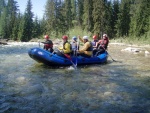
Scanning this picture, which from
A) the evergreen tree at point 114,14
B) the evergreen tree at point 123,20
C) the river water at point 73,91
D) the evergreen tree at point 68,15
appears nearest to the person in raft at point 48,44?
the river water at point 73,91

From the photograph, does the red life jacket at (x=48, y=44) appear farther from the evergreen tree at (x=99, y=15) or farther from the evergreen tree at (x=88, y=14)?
the evergreen tree at (x=88, y=14)

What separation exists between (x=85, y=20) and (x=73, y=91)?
46110 mm

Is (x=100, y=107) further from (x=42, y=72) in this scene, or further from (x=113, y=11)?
(x=113, y=11)

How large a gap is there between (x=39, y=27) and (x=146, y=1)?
31055 mm

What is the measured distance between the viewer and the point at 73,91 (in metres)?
8.46

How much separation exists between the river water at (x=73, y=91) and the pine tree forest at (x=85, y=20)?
1195 inches

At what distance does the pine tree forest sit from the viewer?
44550 millimetres

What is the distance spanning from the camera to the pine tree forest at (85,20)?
1754 inches

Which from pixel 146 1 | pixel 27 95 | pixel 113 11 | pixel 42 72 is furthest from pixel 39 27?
pixel 27 95

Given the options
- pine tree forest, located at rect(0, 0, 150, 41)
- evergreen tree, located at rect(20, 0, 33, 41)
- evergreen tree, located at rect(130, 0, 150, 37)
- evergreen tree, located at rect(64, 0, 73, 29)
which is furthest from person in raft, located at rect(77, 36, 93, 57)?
evergreen tree, located at rect(64, 0, 73, 29)

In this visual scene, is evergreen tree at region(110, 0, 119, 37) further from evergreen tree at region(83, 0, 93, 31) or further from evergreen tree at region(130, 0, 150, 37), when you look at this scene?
evergreen tree at region(130, 0, 150, 37)

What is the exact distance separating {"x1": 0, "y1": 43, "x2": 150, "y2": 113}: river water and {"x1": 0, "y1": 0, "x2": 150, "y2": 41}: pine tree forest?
99.6 feet

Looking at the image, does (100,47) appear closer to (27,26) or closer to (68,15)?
(27,26)

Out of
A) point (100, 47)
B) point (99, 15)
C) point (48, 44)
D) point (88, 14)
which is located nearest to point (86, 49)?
point (48, 44)
